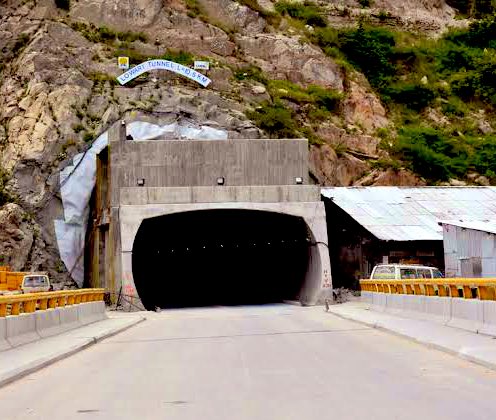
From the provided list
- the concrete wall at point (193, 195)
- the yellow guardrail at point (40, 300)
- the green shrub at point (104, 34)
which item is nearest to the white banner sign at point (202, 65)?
the green shrub at point (104, 34)

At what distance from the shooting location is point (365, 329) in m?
24.8

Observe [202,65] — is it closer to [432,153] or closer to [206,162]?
[432,153]

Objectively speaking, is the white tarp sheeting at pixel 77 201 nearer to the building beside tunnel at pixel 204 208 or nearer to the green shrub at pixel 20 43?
the building beside tunnel at pixel 204 208

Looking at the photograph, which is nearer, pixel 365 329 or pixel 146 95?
pixel 365 329

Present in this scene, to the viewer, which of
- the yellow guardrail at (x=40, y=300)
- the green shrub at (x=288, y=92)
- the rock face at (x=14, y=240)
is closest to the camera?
the yellow guardrail at (x=40, y=300)

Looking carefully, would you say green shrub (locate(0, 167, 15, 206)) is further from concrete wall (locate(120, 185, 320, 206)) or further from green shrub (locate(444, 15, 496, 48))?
green shrub (locate(444, 15, 496, 48))

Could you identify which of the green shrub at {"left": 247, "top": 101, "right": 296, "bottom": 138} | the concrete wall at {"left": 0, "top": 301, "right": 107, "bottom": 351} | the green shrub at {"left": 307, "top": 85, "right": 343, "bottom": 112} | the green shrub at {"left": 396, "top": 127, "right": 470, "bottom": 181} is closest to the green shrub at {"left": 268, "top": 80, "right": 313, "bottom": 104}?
the green shrub at {"left": 307, "top": 85, "right": 343, "bottom": 112}

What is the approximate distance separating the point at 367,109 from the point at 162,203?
32.3m

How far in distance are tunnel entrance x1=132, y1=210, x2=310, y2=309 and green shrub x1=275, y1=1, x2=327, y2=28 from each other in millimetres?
33339

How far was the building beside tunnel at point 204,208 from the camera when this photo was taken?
4759 centimetres

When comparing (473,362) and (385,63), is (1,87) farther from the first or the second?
(473,362)

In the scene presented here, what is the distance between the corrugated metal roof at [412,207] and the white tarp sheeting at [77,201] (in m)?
13.7

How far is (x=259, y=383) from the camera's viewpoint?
1303 cm

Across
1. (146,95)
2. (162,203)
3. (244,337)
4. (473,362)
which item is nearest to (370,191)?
(162,203)
